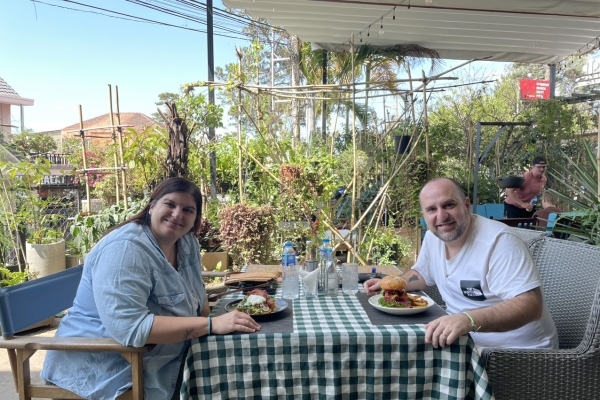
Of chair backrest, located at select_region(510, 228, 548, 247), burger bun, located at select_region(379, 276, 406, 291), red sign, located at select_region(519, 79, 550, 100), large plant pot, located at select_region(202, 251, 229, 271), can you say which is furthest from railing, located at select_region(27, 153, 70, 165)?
red sign, located at select_region(519, 79, 550, 100)

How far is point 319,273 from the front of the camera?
196 centimetres

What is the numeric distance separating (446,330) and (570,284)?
89cm

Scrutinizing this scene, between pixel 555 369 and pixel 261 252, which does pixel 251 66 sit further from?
pixel 555 369

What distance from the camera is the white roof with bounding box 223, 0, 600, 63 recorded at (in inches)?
168

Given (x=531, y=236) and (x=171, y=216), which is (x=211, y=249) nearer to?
(x=171, y=216)

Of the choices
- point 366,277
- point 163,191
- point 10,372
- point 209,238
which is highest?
point 163,191

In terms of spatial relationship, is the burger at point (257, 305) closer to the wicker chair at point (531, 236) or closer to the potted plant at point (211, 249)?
the wicker chair at point (531, 236)

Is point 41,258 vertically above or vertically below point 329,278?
below

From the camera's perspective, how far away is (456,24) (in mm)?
5250

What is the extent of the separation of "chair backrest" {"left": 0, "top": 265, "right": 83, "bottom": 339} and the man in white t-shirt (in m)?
1.36

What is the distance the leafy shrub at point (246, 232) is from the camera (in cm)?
430

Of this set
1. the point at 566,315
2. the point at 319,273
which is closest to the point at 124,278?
the point at 319,273

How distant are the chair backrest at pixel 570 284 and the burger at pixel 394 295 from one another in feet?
2.36

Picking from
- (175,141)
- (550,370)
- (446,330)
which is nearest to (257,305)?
(446,330)
